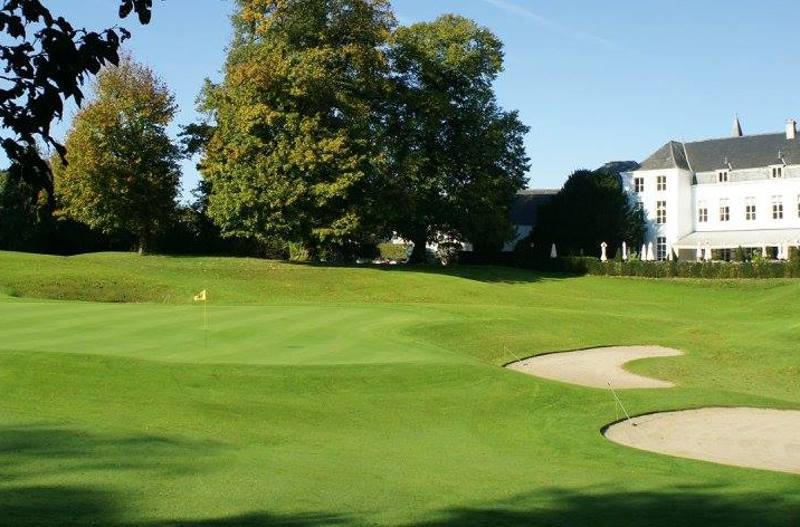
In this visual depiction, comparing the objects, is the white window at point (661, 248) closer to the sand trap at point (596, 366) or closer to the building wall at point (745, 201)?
the building wall at point (745, 201)

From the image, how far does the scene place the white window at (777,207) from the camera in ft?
256

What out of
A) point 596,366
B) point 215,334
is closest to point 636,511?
point 215,334

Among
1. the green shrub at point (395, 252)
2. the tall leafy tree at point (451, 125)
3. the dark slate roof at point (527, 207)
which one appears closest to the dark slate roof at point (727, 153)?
the dark slate roof at point (527, 207)

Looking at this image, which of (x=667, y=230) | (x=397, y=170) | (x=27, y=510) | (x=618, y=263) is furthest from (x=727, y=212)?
(x=27, y=510)

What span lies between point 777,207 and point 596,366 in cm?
5959

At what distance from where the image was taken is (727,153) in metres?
82.5

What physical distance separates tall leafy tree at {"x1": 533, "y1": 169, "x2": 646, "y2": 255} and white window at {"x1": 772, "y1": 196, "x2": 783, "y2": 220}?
12.1 meters

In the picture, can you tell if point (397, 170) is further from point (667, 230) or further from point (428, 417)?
point (428, 417)

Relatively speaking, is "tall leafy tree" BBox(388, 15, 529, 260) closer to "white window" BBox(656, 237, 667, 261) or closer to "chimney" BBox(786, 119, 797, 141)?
"white window" BBox(656, 237, 667, 261)

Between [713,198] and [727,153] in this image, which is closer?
[713,198]

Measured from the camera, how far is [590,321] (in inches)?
1385

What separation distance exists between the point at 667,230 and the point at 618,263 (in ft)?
66.3

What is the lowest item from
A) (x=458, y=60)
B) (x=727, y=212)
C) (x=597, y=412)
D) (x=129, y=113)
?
(x=597, y=412)

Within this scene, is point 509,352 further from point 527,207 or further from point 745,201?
point 527,207
